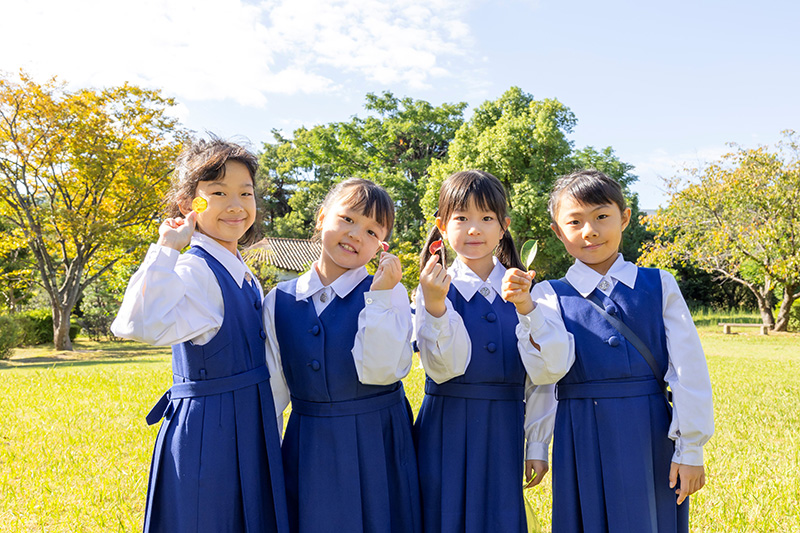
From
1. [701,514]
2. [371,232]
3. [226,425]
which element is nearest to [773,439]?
[701,514]

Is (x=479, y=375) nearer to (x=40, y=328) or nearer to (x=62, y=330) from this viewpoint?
(x=62, y=330)

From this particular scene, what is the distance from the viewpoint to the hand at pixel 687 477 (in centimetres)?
181

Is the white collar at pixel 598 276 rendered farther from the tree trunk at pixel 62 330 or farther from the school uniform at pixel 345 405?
the tree trunk at pixel 62 330

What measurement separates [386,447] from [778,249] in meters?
15.7

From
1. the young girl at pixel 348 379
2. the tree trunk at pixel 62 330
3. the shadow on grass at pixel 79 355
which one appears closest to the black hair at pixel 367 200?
the young girl at pixel 348 379

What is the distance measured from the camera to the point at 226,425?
186cm

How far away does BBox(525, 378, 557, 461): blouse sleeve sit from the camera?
209cm

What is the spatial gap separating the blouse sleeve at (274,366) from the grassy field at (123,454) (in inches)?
55.0

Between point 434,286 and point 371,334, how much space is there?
10.3 inches

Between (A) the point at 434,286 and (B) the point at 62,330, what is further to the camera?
(B) the point at 62,330

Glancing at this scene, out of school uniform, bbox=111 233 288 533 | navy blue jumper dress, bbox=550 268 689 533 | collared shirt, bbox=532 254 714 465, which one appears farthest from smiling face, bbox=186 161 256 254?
navy blue jumper dress, bbox=550 268 689 533

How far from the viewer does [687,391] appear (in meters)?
1.83

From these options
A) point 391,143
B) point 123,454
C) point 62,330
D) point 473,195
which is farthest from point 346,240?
point 391,143

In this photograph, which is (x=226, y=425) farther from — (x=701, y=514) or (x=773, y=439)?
(x=773, y=439)
